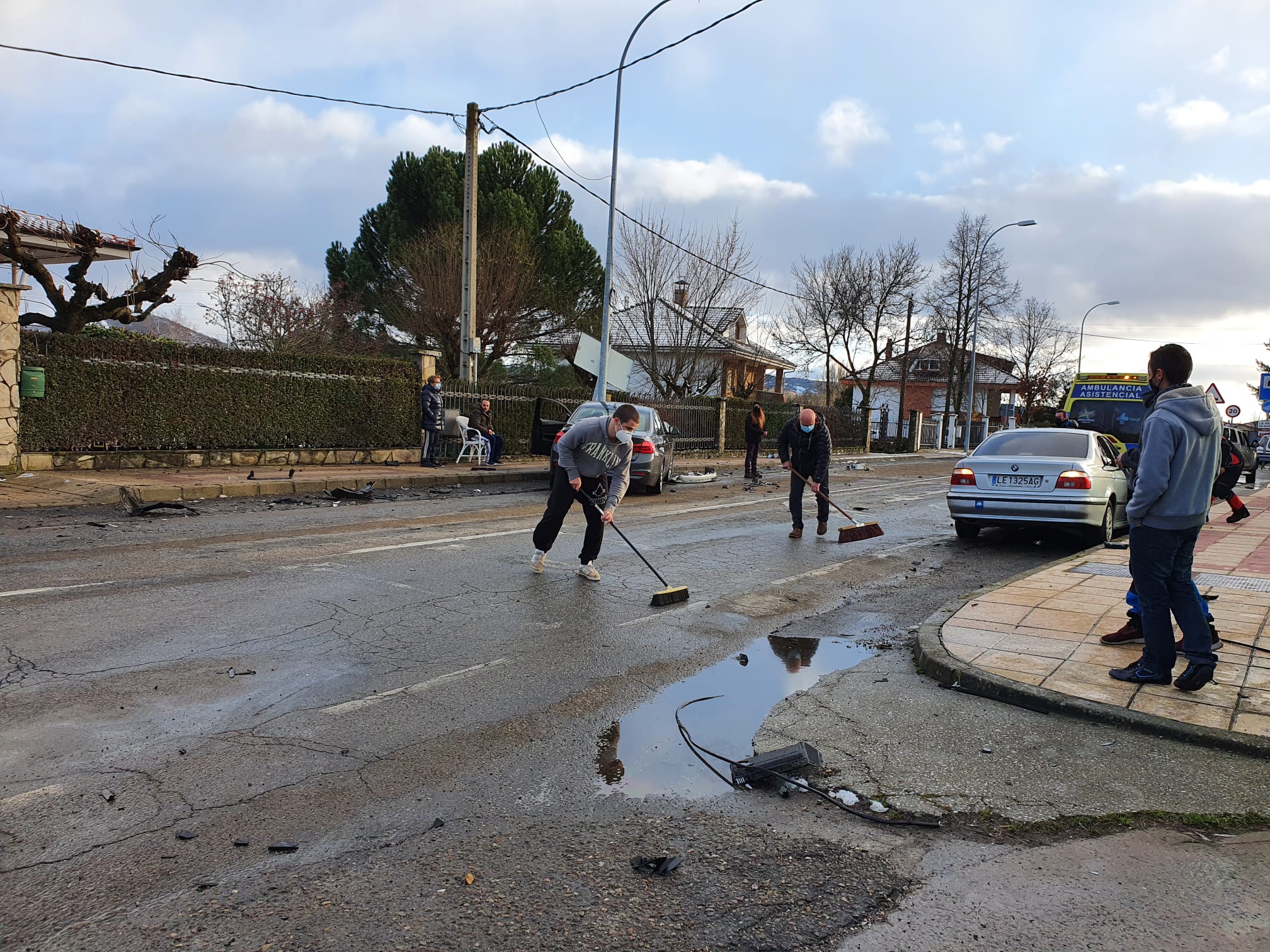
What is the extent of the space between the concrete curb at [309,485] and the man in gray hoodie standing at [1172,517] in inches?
446

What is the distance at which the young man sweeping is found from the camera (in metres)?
7.77

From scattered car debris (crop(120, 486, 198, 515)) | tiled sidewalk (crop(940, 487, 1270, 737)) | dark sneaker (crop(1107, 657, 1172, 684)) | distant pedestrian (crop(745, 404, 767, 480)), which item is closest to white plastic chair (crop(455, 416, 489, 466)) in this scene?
distant pedestrian (crop(745, 404, 767, 480))

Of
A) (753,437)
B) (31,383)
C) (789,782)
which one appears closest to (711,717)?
(789,782)

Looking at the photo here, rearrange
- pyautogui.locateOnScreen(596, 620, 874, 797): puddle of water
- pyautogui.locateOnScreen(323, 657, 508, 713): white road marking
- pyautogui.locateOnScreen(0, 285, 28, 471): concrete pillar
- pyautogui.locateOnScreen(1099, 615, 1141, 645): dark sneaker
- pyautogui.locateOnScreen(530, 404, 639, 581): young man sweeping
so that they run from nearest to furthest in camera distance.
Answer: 1. pyautogui.locateOnScreen(596, 620, 874, 797): puddle of water
2. pyautogui.locateOnScreen(323, 657, 508, 713): white road marking
3. pyautogui.locateOnScreen(1099, 615, 1141, 645): dark sneaker
4. pyautogui.locateOnScreen(530, 404, 639, 581): young man sweeping
5. pyautogui.locateOnScreen(0, 285, 28, 471): concrete pillar

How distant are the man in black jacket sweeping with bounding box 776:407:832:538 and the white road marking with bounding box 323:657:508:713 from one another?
6.90 m

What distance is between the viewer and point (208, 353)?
16109 mm

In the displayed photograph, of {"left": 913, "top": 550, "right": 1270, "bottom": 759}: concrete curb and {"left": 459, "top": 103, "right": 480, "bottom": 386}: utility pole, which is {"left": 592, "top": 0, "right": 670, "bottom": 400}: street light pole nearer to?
{"left": 459, "top": 103, "right": 480, "bottom": 386}: utility pole

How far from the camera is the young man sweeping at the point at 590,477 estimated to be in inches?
306

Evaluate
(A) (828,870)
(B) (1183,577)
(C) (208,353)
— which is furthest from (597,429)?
(C) (208,353)

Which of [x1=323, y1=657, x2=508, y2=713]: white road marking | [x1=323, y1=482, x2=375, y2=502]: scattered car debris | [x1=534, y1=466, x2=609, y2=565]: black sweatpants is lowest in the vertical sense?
[x1=323, y1=657, x2=508, y2=713]: white road marking

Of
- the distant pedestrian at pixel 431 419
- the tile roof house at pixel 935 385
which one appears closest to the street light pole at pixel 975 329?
the tile roof house at pixel 935 385

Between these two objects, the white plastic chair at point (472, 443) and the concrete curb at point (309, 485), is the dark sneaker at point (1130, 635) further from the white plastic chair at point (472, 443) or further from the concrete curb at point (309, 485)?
the white plastic chair at point (472, 443)

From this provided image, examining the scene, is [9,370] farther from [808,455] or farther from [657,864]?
[657,864]

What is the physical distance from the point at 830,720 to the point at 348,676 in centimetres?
257
